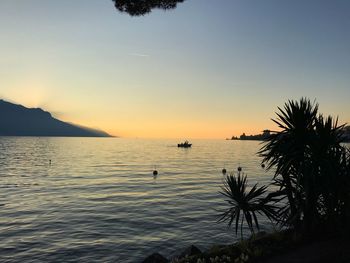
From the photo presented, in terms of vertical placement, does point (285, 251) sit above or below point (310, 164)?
below

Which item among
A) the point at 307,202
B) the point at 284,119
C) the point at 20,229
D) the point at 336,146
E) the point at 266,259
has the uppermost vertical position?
the point at 284,119

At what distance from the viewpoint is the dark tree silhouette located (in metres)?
12.2

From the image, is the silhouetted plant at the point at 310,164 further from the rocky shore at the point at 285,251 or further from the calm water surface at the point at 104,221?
the calm water surface at the point at 104,221

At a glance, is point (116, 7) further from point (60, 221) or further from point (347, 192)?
point (60, 221)

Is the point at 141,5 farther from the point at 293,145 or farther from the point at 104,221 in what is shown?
the point at 104,221

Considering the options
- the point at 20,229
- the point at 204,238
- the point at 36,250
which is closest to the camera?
the point at 36,250

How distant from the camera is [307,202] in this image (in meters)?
11.0

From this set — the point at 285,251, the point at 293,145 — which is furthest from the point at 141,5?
the point at 285,251

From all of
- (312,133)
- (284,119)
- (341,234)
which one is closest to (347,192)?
(341,234)

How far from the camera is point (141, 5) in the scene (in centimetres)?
1223

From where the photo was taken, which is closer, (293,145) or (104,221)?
(293,145)

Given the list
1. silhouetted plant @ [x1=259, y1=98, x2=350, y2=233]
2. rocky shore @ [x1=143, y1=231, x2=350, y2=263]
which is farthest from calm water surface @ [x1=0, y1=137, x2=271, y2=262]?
silhouetted plant @ [x1=259, y1=98, x2=350, y2=233]

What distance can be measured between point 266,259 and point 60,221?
676 inches

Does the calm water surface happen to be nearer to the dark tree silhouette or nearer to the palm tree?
the palm tree
